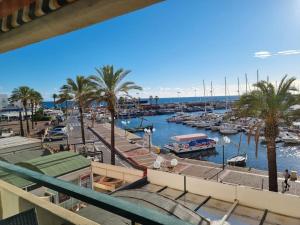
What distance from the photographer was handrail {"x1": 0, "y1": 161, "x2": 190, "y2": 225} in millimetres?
1325

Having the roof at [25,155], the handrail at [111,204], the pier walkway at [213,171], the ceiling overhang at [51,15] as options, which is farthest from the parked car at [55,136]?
the handrail at [111,204]

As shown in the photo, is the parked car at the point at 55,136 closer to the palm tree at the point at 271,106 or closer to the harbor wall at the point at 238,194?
the harbor wall at the point at 238,194

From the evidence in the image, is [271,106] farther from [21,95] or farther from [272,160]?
[21,95]

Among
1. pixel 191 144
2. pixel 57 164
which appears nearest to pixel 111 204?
pixel 57 164

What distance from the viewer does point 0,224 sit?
2.08 metres

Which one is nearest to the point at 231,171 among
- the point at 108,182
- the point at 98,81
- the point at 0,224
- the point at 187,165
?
the point at 187,165

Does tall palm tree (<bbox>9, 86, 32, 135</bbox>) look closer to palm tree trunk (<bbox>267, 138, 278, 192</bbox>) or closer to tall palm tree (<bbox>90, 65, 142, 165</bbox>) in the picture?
tall palm tree (<bbox>90, 65, 142, 165</bbox>)

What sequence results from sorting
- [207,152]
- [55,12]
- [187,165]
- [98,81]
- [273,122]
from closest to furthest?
1. [55,12]
2. [273,122]
3. [98,81]
4. [187,165]
5. [207,152]

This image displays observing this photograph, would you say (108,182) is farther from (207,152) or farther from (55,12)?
(207,152)

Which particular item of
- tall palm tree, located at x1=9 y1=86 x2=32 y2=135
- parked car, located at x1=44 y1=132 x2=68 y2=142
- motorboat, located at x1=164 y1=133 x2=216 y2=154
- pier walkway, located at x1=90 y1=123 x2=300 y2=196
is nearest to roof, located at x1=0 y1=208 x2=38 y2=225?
pier walkway, located at x1=90 y1=123 x2=300 y2=196

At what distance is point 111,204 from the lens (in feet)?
4.98

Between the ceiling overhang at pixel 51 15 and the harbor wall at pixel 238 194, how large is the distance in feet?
36.4

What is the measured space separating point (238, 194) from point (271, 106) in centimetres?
694

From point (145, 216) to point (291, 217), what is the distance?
37.3 feet
